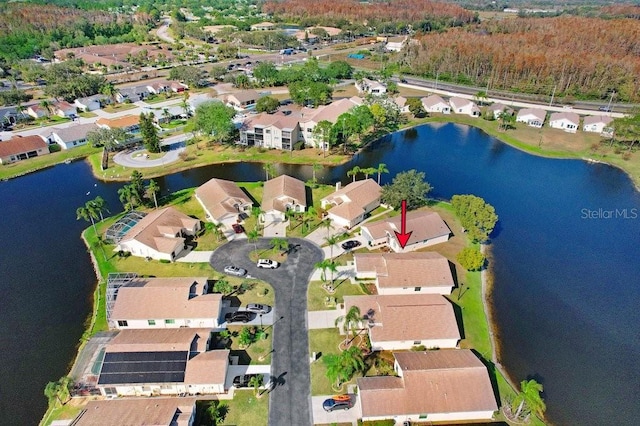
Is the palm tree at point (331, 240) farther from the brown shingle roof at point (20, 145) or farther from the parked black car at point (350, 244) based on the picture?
the brown shingle roof at point (20, 145)

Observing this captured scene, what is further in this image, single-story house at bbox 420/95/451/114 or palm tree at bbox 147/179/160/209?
single-story house at bbox 420/95/451/114

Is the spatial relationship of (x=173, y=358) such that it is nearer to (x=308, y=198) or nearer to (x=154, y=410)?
(x=154, y=410)

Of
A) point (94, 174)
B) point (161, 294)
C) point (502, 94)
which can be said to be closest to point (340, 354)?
point (161, 294)

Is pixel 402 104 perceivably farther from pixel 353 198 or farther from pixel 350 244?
pixel 350 244

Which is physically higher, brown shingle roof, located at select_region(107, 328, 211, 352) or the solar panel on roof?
brown shingle roof, located at select_region(107, 328, 211, 352)

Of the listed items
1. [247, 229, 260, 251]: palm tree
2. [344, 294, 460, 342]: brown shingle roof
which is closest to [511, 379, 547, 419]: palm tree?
[344, 294, 460, 342]: brown shingle roof

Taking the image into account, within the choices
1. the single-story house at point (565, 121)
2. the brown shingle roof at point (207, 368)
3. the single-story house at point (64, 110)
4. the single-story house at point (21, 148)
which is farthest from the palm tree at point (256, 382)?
the single-story house at point (64, 110)

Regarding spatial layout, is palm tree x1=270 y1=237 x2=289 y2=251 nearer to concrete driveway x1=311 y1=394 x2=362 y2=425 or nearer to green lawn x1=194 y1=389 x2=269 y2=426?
green lawn x1=194 y1=389 x2=269 y2=426
